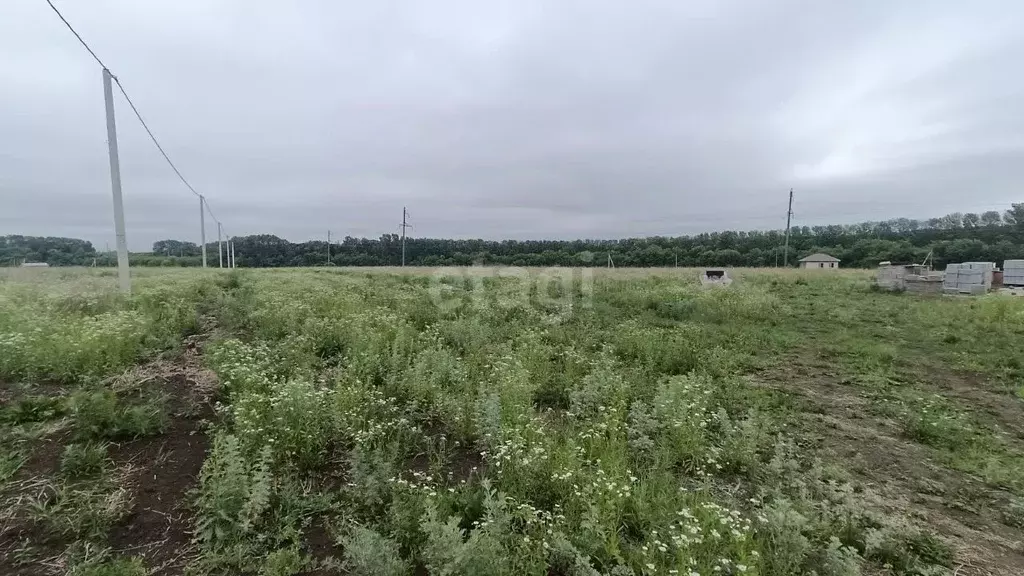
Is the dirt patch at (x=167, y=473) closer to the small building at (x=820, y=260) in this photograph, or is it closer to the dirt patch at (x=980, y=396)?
the dirt patch at (x=980, y=396)

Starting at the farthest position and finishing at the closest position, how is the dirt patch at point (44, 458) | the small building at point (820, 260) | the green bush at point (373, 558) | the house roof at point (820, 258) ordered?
the house roof at point (820, 258) → the small building at point (820, 260) → the dirt patch at point (44, 458) → the green bush at point (373, 558)

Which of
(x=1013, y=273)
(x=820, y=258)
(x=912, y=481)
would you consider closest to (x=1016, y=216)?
(x=820, y=258)

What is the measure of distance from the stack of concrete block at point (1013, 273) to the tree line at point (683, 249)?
2320 cm

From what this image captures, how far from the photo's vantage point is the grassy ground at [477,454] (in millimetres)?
2748

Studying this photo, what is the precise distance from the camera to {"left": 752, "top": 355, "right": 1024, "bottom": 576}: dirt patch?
3.10 meters

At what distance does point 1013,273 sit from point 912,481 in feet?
76.1

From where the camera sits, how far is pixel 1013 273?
18656mm

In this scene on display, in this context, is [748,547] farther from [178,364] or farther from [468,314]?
[468,314]

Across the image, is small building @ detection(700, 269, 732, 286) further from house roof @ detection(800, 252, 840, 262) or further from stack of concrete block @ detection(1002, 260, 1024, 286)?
house roof @ detection(800, 252, 840, 262)

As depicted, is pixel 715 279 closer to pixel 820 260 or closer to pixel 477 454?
pixel 477 454

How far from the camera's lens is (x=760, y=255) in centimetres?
5381

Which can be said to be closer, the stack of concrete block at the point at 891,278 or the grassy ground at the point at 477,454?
Answer: the grassy ground at the point at 477,454

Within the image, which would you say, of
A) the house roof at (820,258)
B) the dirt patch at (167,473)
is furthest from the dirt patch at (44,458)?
the house roof at (820,258)

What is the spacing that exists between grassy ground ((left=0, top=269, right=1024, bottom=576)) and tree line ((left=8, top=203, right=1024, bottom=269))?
3540 cm
